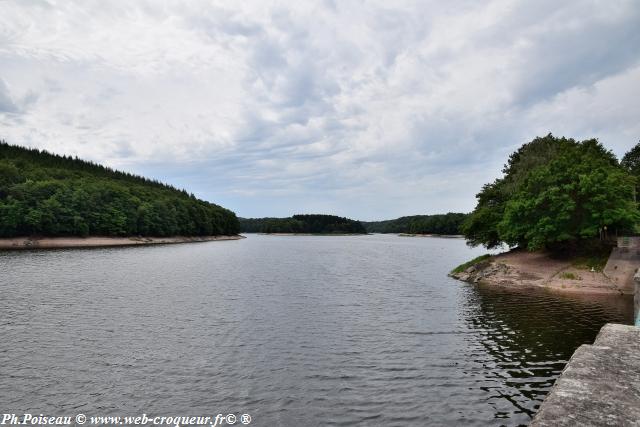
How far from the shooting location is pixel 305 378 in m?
18.9

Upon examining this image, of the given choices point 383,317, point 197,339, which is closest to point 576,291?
point 383,317

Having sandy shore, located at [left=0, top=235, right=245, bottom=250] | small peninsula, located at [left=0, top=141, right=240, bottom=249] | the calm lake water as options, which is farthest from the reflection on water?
small peninsula, located at [left=0, top=141, right=240, bottom=249]

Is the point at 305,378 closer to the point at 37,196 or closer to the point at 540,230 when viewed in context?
the point at 540,230

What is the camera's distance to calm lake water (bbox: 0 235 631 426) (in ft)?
52.5

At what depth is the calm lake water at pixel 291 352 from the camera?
15992 millimetres

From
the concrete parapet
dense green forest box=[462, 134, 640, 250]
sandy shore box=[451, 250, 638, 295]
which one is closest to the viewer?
the concrete parapet

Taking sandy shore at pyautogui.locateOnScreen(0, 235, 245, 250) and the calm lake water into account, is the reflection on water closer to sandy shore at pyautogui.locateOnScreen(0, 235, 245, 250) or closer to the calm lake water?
the calm lake water

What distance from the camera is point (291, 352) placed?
22.7 meters

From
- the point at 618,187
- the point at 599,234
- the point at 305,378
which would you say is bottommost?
the point at 305,378

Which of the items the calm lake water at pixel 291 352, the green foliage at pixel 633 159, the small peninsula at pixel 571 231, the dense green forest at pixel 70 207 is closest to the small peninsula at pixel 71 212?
the dense green forest at pixel 70 207

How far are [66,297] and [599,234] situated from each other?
63.1 meters

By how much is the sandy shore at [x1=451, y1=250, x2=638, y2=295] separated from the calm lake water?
5.91 m

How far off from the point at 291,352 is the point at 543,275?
37149mm

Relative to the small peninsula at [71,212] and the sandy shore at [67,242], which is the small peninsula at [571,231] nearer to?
the sandy shore at [67,242]
